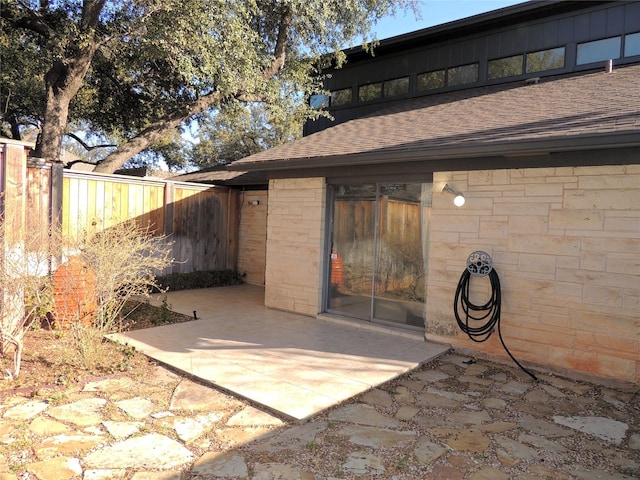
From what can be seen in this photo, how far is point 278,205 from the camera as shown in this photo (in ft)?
25.5

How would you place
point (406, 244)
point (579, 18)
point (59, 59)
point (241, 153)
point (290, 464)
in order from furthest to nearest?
point (241, 153), point (59, 59), point (579, 18), point (406, 244), point (290, 464)

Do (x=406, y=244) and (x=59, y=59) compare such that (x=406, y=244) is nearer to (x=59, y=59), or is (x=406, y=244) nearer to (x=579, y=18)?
(x=579, y=18)

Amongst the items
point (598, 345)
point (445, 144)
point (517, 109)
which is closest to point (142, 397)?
point (445, 144)

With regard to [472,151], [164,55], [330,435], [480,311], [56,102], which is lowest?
[330,435]

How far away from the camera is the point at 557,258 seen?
4855 mm

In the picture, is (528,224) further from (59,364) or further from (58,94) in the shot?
(58,94)

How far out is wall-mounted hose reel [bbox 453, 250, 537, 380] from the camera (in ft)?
16.9

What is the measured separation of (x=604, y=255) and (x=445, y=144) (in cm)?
207

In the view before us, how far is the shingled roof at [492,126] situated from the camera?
4.54 m

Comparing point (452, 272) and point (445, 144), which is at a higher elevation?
point (445, 144)

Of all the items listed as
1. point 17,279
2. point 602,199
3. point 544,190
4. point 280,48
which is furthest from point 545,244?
point 280,48

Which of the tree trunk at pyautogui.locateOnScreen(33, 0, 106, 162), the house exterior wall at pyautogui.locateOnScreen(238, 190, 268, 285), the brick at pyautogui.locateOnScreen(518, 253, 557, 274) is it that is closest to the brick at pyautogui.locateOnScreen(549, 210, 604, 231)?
the brick at pyautogui.locateOnScreen(518, 253, 557, 274)

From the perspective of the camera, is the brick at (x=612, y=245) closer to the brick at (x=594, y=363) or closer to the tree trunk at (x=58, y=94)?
the brick at (x=594, y=363)

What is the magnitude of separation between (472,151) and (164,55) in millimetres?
6861
